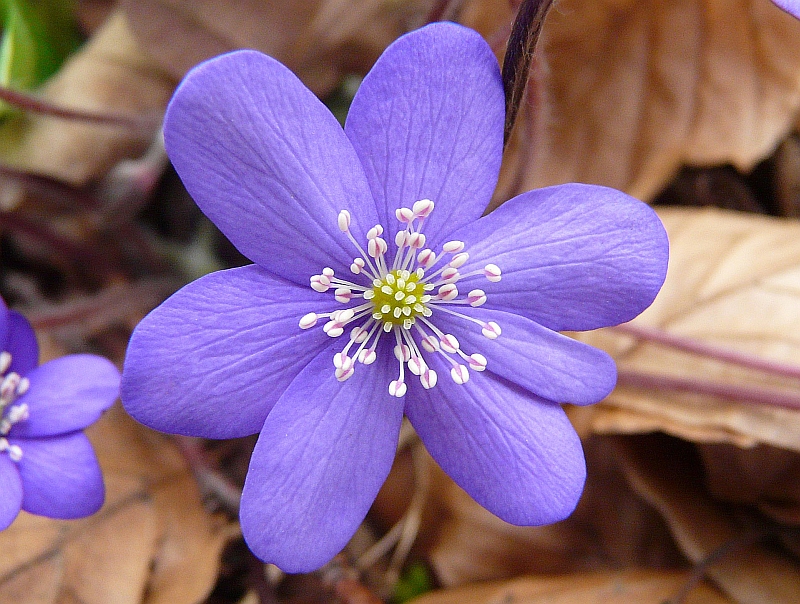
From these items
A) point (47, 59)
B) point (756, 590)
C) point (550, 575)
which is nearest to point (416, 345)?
point (550, 575)

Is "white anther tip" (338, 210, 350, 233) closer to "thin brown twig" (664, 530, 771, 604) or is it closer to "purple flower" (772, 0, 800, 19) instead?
"purple flower" (772, 0, 800, 19)

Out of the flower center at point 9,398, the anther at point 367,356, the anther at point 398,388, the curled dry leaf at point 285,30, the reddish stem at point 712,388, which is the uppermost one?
the curled dry leaf at point 285,30

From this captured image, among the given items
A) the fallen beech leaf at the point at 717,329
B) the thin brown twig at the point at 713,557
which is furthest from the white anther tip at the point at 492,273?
the thin brown twig at the point at 713,557

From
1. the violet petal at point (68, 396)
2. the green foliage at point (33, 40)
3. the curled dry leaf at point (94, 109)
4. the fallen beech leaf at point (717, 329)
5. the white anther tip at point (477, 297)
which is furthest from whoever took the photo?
the curled dry leaf at point (94, 109)

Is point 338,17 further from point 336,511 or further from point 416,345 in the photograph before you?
point 336,511

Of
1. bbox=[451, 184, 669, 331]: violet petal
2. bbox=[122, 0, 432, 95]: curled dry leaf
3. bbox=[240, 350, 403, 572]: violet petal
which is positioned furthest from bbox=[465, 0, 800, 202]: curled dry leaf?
bbox=[240, 350, 403, 572]: violet petal

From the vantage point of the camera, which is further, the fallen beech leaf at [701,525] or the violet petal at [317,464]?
the fallen beech leaf at [701,525]

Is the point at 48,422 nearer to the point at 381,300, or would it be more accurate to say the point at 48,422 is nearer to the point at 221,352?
the point at 221,352

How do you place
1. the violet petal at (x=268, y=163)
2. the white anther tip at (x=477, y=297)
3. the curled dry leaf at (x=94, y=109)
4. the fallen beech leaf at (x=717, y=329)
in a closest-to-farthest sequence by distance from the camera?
the violet petal at (x=268, y=163)
the white anther tip at (x=477, y=297)
the fallen beech leaf at (x=717, y=329)
the curled dry leaf at (x=94, y=109)

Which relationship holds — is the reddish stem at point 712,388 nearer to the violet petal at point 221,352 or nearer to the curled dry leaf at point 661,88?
the curled dry leaf at point 661,88
